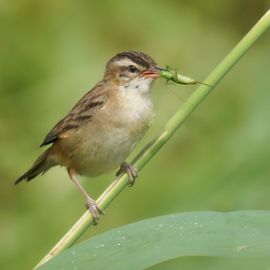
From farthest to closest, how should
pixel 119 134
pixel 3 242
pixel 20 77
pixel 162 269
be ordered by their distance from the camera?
pixel 20 77 < pixel 3 242 < pixel 119 134 < pixel 162 269

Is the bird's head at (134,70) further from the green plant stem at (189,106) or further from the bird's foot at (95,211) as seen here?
the green plant stem at (189,106)

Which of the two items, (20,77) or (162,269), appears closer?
(162,269)

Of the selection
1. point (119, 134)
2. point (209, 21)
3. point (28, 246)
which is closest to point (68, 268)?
point (119, 134)

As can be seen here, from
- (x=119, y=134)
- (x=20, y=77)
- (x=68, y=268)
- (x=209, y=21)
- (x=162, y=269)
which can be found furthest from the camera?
(x=209, y=21)

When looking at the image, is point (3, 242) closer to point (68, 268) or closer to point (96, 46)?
point (96, 46)

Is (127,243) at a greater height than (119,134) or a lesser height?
greater

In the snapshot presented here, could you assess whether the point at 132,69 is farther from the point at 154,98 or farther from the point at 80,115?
the point at 154,98

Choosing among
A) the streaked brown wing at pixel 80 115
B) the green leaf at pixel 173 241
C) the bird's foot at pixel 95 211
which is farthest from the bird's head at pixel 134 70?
the green leaf at pixel 173 241
